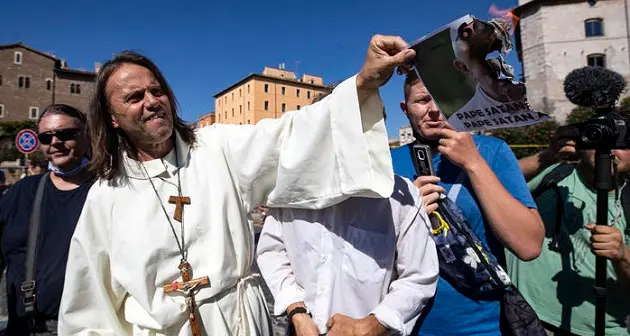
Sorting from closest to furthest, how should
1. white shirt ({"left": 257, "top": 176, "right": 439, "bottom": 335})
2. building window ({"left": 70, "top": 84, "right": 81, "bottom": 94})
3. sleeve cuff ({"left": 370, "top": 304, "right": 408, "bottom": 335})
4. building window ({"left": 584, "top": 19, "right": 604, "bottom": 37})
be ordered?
sleeve cuff ({"left": 370, "top": 304, "right": 408, "bottom": 335}) → white shirt ({"left": 257, "top": 176, "right": 439, "bottom": 335}) → building window ({"left": 584, "top": 19, "right": 604, "bottom": 37}) → building window ({"left": 70, "top": 84, "right": 81, "bottom": 94})

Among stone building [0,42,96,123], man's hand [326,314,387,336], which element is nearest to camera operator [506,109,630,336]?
man's hand [326,314,387,336]

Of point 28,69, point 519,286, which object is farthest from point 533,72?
point 28,69

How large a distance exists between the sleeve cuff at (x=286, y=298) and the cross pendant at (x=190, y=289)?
0.30 m

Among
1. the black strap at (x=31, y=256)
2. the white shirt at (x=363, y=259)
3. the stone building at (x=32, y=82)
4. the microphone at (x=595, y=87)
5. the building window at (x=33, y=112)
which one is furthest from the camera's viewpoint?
the building window at (x=33, y=112)

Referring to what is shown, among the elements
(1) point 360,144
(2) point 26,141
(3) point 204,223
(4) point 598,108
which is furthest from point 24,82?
(4) point 598,108

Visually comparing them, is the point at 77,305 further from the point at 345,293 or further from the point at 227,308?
the point at 345,293

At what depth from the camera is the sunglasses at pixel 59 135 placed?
2.62 m

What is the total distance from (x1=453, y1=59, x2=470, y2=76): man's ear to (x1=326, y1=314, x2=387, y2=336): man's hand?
898 millimetres

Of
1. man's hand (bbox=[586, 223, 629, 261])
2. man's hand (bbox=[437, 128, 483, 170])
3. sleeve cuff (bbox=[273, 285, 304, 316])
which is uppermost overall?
man's hand (bbox=[437, 128, 483, 170])

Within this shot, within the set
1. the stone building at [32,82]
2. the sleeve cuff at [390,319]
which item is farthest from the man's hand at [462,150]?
the stone building at [32,82]

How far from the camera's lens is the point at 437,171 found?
187cm

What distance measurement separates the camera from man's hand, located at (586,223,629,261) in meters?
1.89

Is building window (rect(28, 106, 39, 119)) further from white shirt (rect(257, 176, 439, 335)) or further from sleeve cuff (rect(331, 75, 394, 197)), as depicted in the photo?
sleeve cuff (rect(331, 75, 394, 197))

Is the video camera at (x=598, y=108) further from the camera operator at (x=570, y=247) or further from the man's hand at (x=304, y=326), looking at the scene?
the man's hand at (x=304, y=326)
